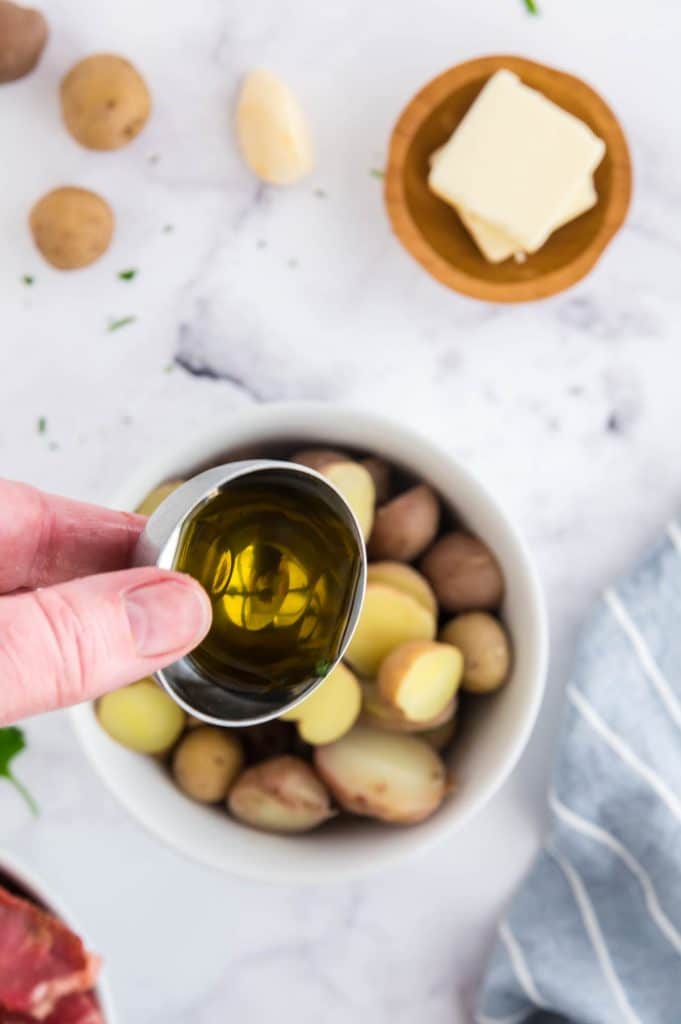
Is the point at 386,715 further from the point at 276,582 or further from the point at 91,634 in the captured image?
the point at 91,634

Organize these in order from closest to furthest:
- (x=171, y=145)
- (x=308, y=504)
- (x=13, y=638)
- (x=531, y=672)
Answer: (x=13, y=638) → (x=308, y=504) → (x=531, y=672) → (x=171, y=145)

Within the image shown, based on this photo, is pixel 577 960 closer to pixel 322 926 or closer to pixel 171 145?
pixel 322 926

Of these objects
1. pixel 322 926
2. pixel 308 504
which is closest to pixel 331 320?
pixel 308 504

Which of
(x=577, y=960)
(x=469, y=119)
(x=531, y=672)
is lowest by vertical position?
(x=577, y=960)

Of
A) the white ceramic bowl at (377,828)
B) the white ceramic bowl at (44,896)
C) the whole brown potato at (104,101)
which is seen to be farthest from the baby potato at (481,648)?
the whole brown potato at (104,101)

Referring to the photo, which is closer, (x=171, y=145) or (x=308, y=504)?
(x=308, y=504)

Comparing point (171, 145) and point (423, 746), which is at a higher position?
point (171, 145)
